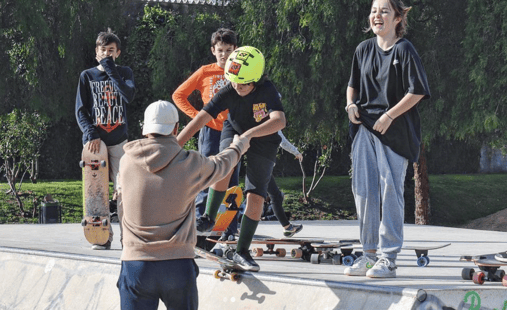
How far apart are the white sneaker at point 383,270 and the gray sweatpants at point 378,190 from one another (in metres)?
0.05

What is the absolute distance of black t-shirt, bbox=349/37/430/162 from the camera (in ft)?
16.4

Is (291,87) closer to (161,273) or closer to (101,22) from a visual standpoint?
(101,22)

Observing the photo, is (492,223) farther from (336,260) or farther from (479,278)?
(479,278)

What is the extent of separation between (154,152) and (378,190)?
69.7 inches

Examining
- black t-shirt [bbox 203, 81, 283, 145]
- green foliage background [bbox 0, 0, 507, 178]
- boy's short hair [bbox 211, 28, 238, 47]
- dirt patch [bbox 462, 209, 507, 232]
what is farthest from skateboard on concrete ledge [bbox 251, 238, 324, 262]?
dirt patch [bbox 462, 209, 507, 232]

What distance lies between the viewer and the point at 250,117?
18.4 ft

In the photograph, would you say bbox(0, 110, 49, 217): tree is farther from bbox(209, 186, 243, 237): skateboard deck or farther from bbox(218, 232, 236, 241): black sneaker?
bbox(218, 232, 236, 241): black sneaker

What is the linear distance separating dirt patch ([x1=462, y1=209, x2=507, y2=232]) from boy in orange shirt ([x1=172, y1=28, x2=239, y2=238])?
12466 millimetres

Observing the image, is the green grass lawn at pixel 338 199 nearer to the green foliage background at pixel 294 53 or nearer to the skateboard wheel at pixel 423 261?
the green foliage background at pixel 294 53

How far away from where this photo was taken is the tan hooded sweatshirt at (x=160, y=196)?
4145mm

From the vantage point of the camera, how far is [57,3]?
1897cm

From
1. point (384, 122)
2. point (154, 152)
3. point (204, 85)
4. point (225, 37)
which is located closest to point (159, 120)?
point (154, 152)

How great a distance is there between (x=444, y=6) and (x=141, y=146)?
13.9m

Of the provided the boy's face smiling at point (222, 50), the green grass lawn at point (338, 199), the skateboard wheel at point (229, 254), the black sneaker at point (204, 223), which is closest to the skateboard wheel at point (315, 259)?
the skateboard wheel at point (229, 254)
